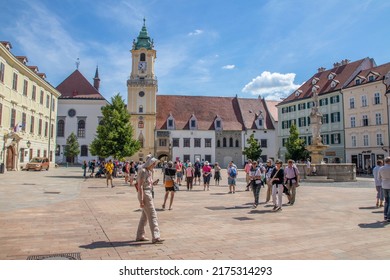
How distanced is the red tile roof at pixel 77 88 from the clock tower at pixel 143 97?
27.5 ft

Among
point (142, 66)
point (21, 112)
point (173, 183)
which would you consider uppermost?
point (142, 66)

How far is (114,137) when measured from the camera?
34.1m

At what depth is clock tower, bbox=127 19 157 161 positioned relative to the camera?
62000 millimetres

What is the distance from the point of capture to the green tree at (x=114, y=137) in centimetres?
3403

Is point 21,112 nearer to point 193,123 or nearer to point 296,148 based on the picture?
point 193,123

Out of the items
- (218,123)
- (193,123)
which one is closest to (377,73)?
(218,123)

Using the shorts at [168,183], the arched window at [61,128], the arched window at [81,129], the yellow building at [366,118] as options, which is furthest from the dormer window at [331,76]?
the arched window at [61,128]

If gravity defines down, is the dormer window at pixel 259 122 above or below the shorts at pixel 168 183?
above

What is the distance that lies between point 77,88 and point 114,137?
1500 inches

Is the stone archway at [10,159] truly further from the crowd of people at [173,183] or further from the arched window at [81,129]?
the arched window at [81,129]

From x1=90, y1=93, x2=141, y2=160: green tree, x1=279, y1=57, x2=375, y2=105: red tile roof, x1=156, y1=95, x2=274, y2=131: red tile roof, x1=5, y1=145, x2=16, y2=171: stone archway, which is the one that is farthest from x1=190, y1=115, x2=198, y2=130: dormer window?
x1=5, y1=145, x2=16, y2=171: stone archway

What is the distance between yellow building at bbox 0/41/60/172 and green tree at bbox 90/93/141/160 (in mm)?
8214
